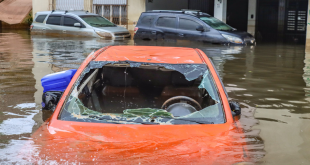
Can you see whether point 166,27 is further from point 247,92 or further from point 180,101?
point 180,101

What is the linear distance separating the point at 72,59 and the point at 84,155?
8.76 meters

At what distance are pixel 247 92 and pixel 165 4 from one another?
56.0 ft

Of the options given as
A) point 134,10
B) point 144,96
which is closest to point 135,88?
point 144,96

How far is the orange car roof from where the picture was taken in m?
3.95

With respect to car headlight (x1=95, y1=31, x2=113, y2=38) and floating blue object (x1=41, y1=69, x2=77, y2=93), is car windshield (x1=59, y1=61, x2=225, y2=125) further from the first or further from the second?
car headlight (x1=95, y1=31, x2=113, y2=38)

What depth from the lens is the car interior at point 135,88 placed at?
15.0ft

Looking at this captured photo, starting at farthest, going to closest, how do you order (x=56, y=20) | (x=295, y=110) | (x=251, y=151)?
(x=56, y=20) → (x=295, y=110) → (x=251, y=151)

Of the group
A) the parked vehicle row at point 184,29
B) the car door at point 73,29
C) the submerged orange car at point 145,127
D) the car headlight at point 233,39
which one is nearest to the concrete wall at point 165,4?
the car door at point 73,29

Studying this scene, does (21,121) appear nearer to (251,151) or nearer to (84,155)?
(84,155)

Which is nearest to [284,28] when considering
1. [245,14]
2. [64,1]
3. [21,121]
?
[245,14]

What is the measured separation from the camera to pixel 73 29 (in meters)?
17.3


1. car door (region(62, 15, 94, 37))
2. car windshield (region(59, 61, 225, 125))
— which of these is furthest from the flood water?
car door (region(62, 15, 94, 37))

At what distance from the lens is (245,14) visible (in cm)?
2428

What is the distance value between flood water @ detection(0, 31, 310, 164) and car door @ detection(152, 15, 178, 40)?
269mm
